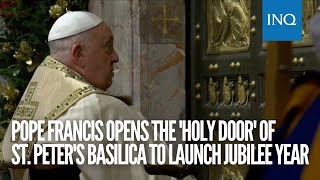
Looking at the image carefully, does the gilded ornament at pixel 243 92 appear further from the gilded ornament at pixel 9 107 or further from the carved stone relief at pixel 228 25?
the gilded ornament at pixel 9 107

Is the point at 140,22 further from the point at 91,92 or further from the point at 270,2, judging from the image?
the point at 91,92

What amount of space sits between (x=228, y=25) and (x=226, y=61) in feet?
0.81

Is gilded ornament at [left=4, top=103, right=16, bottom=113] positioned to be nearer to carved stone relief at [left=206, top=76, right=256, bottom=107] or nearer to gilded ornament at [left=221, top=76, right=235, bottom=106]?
carved stone relief at [left=206, top=76, right=256, bottom=107]

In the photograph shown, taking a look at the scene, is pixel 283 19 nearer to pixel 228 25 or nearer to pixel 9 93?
pixel 228 25

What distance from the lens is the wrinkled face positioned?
12.8 ft

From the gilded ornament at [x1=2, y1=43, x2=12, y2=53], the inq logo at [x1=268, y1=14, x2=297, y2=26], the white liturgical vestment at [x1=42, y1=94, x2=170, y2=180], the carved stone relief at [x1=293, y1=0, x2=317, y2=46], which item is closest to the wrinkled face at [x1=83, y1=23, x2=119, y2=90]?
the white liturgical vestment at [x1=42, y1=94, x2=170, y2=180]

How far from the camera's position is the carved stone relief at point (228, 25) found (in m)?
5.81

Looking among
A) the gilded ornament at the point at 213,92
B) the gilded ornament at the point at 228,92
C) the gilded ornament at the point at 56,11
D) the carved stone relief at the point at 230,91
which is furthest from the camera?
the gilded ornament at the point at 56,11

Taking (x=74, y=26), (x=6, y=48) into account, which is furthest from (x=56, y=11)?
(x=74, y=26)

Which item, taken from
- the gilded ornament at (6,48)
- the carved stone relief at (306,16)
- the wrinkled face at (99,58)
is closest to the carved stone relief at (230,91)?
the carved stone relief at (306,16)

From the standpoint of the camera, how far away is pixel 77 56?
3887 millimetres

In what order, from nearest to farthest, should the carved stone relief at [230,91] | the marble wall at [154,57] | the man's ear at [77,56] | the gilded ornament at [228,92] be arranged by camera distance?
the man's ear at [77,56] < the carved stone relief at [230,91] < the gilded ornament at [228,92] < the marble wall at [154,57]

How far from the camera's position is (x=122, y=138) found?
12.2 feet

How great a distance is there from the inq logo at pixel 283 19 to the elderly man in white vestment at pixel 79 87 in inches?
63.6
